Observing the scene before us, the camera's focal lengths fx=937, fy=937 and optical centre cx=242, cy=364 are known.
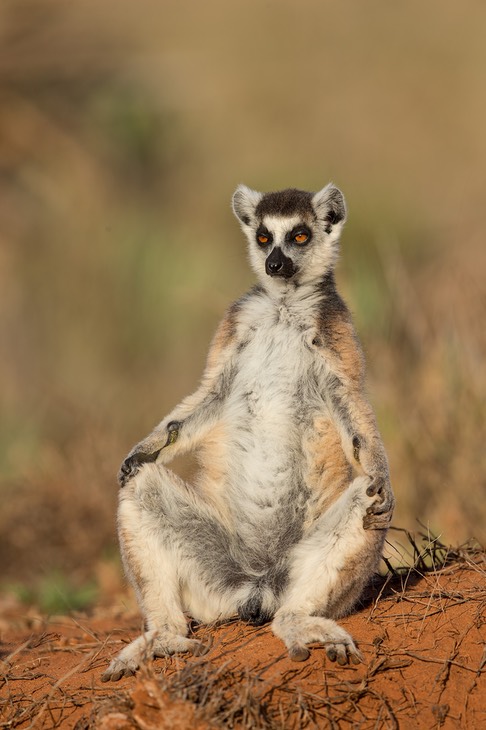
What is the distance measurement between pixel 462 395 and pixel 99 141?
1370 centimetres

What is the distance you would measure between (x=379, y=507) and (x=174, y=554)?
120cm

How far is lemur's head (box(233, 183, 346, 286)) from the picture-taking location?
5.86 meters

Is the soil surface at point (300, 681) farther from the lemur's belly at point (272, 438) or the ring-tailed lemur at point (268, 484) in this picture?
the lemur's belly at point (272, 438)

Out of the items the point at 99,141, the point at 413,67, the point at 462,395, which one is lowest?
the point at 462,395

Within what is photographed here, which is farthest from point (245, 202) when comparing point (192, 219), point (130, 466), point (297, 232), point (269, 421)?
point (192, 219)

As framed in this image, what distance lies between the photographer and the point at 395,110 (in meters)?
33.9

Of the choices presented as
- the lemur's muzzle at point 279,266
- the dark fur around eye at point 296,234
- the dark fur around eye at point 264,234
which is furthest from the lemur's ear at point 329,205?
the lemur's muzzle at point 279,266

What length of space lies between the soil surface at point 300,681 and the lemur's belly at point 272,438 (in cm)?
60

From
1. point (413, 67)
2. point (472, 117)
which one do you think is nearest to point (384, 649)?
point (472, 117)

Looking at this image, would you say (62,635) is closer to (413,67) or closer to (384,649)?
(384,649)

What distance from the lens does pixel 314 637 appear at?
15.3ft

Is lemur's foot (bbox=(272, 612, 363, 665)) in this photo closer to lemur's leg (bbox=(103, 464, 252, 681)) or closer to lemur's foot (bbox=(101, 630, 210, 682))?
lemur's foot (bbox=(101, 630, 210, 682))

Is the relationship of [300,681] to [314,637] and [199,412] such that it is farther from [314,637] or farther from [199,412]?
[199,412]

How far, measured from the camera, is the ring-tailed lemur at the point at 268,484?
16.1 ft
